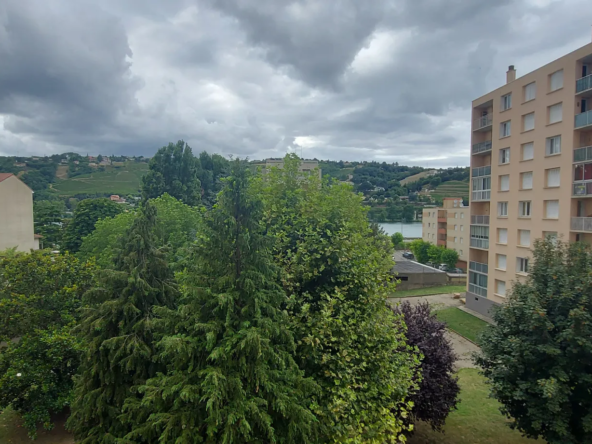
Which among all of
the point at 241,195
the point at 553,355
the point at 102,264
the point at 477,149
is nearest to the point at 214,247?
the point at 241,195

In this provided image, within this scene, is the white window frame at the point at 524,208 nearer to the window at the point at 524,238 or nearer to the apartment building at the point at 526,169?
the apartment building at the point at 526,169

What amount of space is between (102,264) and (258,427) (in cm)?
1569

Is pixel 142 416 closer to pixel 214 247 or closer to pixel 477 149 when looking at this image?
pixel 214 247

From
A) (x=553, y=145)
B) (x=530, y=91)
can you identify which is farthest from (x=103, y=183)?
(x=553, y=145)

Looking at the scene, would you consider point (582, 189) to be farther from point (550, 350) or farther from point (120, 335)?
point (120, 335)

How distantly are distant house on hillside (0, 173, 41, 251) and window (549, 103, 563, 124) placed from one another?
134 ft

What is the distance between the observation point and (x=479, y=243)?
98.4 ft

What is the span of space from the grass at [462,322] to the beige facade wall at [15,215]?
34.8 meters

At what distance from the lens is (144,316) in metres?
9.45

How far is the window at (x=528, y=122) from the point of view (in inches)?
958

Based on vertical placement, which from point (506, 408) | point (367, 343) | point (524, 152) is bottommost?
point (506, 408)

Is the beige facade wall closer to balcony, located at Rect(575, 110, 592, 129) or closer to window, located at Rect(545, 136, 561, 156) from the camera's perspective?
window, located at Rect(545, 136, 561, 156)

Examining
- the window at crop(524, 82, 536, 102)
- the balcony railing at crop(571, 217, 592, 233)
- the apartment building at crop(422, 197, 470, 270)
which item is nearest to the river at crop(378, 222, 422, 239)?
the apartment building at crop(422, 197, 470, 270)

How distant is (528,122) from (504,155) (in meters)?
2.97
